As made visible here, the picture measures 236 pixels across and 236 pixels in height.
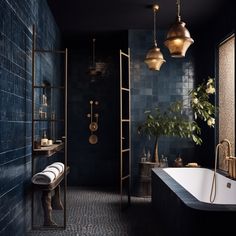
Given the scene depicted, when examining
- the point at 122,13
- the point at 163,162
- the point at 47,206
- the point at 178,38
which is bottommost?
the point at 47,206

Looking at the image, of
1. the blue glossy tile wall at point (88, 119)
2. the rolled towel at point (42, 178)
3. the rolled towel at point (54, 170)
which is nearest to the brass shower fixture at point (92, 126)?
the blue glossy tile wall at point (88, 119)

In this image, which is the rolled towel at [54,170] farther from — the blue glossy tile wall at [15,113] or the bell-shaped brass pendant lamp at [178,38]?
the bell-shaped brass pendant lamp at [178,38]

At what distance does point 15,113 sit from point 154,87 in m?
3.39

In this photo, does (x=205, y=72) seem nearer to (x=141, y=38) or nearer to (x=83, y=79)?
(x=141, y=38)

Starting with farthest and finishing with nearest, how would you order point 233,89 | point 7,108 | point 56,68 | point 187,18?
1. point 56,68
2. point 187,18
3. point 233,89
4. point 7,108

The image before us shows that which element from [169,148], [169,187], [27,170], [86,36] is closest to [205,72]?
[169,148]

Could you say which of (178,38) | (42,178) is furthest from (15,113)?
(178,38)

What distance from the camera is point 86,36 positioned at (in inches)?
267

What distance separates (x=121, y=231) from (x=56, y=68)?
3075 millimetres

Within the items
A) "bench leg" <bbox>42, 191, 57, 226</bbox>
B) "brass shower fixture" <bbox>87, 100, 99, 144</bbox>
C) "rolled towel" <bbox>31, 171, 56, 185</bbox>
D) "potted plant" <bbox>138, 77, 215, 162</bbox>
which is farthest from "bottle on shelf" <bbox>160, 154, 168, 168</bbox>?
"rolled towel" <bbox>31, 171, 56, 185</bbox>

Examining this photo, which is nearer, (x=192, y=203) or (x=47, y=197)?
(x=192, y=203)

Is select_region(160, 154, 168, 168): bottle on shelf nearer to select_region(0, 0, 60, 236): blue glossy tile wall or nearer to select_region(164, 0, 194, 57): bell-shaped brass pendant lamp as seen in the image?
select_region(0, 0, 60, 236): blue glossy tile wall

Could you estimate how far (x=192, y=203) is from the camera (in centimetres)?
281

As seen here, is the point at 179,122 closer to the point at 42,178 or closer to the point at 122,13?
the point at 122,13
